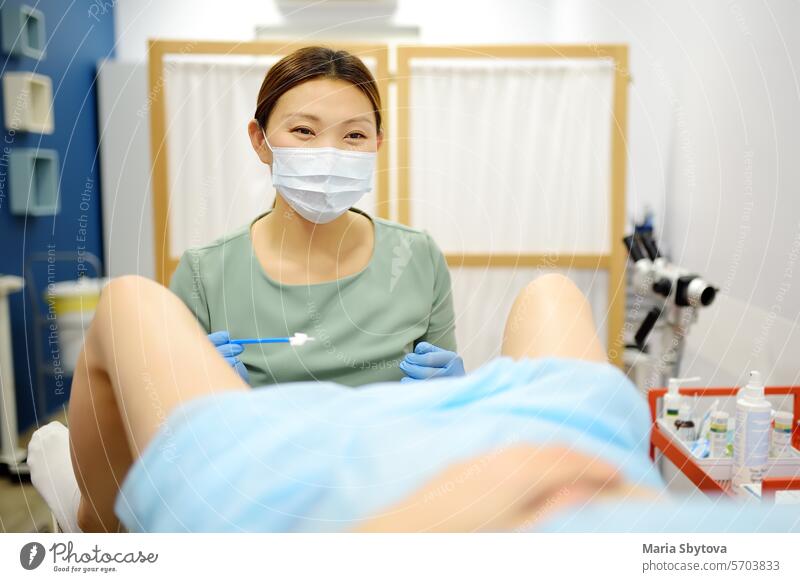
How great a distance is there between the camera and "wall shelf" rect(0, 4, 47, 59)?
88 cm

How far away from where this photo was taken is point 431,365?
0.91 meters

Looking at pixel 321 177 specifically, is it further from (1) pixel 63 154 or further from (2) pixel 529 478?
(1) pixel 63 154

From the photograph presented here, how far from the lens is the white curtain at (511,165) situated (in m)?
1.87

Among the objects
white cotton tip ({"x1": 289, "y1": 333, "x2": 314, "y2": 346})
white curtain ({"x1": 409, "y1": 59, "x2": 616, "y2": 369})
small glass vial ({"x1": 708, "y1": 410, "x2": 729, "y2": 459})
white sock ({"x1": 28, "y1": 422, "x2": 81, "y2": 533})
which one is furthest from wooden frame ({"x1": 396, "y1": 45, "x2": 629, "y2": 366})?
white sock ({"x1": 28, "y1": 422, "x2": 81, "y2": 533})

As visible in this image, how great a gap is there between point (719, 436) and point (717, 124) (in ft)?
1.85

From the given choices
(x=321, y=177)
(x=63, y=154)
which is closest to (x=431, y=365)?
(x=321, y=177)

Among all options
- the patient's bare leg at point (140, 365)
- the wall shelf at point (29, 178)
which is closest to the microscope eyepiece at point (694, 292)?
the patient's bare leg at point (140, 365)

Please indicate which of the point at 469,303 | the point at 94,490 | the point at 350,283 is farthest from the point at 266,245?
the point at 469,303

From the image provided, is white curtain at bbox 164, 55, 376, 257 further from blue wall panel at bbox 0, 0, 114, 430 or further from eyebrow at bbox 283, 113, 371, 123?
eyebrow at bbox 283, 113, 371, 123

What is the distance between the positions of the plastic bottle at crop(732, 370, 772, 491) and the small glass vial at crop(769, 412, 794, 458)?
35mm

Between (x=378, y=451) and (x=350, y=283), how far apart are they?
0.52 meters

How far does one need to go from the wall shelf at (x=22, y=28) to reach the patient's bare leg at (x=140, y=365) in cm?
48

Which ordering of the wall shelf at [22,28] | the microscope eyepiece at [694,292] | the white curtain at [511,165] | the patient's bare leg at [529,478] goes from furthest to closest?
the white curtain at [511,165], the microscope eyepiece at [694,292], the wall shelf at [22,28], the patient's bare leg at [529,478]

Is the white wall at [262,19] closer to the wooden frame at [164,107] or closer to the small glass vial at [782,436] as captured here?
the wooden frame at [164,107]
